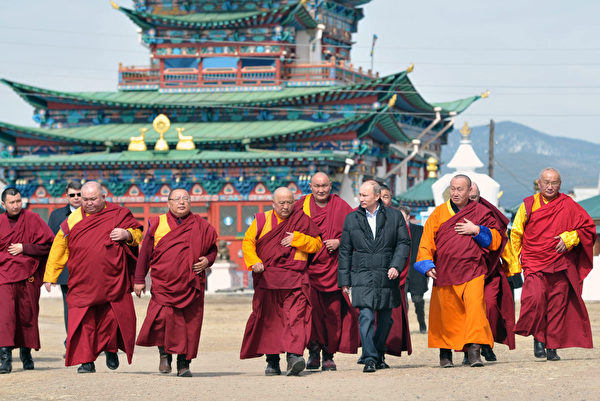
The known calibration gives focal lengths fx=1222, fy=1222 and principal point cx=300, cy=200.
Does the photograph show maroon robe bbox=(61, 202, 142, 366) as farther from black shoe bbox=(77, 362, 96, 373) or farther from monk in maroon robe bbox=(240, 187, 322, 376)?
monk in maroon robe bbox=(240, 187, 322, 376)

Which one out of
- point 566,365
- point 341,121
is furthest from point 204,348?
point 341,121

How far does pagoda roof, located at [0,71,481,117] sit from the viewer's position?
33156 millimetres

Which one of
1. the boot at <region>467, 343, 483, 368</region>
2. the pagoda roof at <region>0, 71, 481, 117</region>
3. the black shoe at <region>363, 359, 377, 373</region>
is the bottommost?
the black shoe at <region>363, 359, 377, 373</region>

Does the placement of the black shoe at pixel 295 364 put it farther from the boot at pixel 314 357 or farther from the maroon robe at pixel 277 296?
the boot at pixel 314 357

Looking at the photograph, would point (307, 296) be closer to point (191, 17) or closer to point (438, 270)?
point (438, 270)

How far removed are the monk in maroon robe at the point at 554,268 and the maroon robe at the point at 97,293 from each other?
349cm

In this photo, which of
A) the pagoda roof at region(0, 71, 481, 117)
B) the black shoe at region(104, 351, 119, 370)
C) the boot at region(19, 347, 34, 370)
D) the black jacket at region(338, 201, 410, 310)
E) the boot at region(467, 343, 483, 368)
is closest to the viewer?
the boot at region(467, 343, 483, 368)

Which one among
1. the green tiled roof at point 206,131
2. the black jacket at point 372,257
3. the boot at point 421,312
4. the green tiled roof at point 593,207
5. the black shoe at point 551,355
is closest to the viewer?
the black jacket at point 372,257

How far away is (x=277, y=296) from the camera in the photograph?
1055cm

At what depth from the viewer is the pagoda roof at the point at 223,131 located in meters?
32.1

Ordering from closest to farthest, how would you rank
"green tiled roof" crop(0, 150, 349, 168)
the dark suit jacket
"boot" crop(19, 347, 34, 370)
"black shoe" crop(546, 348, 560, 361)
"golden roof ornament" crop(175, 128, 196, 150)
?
"black shoe" crop(546, 348, 560, 361), "boot" crop(19, 347, 34, 370), the dark suit jacket, "green tiled roof" crop(0, 150, 349, 168), "golden roof ornament" crop(175, 128, 196, 150)

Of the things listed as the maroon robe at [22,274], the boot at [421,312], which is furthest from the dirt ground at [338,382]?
the boot at [421,312]

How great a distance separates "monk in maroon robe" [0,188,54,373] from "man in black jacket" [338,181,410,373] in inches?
113

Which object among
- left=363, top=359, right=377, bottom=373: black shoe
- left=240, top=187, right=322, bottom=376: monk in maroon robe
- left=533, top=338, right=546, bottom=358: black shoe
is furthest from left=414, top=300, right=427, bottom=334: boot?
left=363, top=359, right=377, bottom=373: black shoe
